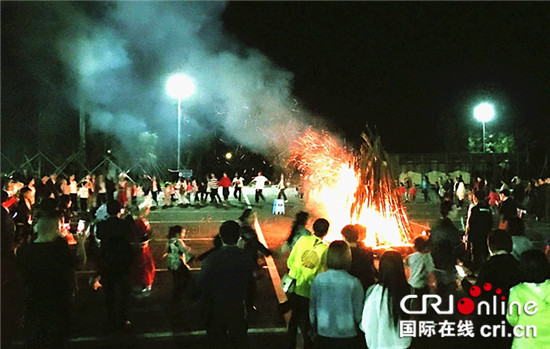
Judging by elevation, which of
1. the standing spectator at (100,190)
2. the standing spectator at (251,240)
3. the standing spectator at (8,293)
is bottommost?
the standing spectator at (8,293)

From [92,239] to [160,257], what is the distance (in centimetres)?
371

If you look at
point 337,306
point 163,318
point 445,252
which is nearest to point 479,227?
point 445,252

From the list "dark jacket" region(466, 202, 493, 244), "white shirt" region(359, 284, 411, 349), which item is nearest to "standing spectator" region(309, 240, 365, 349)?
"white shirt" region(359, 284, 411, 349)

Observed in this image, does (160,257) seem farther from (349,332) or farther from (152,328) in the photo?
(349,332)

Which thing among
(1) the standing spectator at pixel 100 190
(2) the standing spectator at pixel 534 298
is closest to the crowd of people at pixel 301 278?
(2) the standing spectator at pixel 534 298

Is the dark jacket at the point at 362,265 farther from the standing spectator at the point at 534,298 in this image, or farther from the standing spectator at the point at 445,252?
the standing spectator at the point at 534,298

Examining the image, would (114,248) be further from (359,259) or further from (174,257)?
(359,259)

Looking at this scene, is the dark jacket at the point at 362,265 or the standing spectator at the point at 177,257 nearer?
the dark jacket at the point at 362,265

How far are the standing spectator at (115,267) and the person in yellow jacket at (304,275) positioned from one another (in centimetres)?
228

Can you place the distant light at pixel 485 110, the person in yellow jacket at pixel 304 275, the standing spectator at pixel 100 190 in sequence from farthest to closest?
the distant light at pixel 485 110
the standing spectator at pixel 100 190
the person in yellow jacket at pixel 304 275

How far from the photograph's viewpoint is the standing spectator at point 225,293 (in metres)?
4.74

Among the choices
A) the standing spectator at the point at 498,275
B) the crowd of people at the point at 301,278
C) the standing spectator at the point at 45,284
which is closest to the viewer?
the crowd of people at the point at 301,278

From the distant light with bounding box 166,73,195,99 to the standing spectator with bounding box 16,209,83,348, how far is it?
2154cm

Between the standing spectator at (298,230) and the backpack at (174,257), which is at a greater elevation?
the standing spectator at (298,230)
